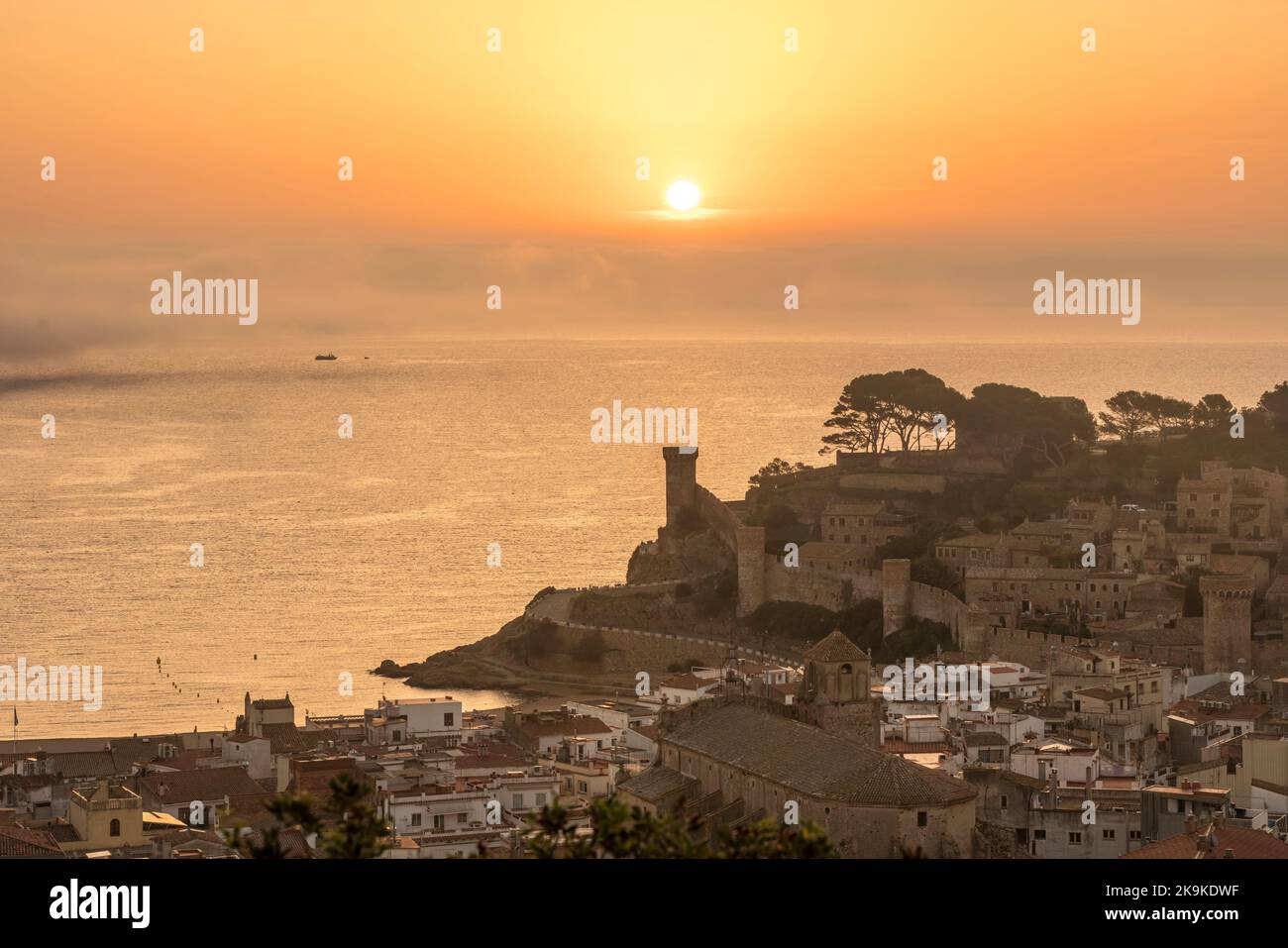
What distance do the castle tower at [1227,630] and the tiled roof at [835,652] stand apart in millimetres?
10139

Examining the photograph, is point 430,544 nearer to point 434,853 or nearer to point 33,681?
point 33,681

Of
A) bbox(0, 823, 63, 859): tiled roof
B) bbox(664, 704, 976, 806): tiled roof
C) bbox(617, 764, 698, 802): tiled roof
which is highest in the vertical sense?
bbox(664, 704, 976, 806): tiled roof

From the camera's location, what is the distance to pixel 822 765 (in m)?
14.5

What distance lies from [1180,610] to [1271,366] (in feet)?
350

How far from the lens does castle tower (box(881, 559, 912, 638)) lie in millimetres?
30109

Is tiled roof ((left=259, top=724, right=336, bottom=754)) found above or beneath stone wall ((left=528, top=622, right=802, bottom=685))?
beneath

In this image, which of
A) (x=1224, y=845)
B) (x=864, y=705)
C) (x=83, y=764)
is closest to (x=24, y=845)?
(x=864, y=705)

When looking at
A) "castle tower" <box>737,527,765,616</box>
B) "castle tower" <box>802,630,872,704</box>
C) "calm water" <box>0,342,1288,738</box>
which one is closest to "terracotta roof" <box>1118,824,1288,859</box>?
"castle tower" <box>802,630,872,704</box>

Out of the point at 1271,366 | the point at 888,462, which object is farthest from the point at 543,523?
the point at 1271,366

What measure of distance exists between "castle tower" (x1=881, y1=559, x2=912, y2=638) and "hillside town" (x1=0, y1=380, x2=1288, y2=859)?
51 mm

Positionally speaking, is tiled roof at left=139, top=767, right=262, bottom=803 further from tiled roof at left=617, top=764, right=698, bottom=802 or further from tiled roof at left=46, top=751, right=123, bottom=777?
tiled roof at left=617, top=764, right=698, bottom=802

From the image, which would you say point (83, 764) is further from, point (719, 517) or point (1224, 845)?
point (719, 517)

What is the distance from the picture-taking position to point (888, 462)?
3828 cm
